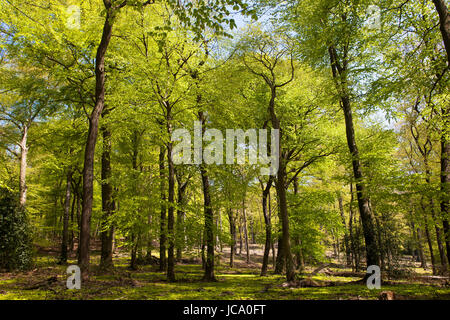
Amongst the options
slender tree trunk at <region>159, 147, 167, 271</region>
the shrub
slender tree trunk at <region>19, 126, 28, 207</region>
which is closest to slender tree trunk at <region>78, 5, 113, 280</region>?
slender tree trunk at <region>159, 147, 167, 271</region>

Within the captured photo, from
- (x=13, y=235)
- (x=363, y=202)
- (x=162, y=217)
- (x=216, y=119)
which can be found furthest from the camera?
(x=216, y=119)

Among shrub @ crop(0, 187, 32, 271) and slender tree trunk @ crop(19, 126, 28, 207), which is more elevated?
slender tree trunk @ crop(19, 126, 28, 207)

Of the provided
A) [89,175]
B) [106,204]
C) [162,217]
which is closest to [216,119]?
[162,217]

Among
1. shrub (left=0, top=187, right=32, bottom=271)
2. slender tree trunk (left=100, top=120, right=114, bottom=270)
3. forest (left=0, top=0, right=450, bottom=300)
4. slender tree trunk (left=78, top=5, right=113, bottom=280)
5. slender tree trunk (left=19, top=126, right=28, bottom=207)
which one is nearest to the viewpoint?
slender tree trunk (left=78, top=5, right=113, bottom=280)

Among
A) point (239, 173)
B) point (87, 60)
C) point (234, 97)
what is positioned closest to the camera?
point (87, 60)

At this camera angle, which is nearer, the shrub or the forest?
the forest

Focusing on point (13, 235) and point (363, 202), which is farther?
point (13, 235)

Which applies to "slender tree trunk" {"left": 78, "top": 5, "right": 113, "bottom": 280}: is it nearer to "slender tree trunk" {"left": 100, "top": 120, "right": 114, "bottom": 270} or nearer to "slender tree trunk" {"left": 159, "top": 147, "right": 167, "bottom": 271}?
"slender tree trunk" {"left": 159, "top": 147, "right": 167, "bottom": 271}

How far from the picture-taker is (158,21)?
10.6m

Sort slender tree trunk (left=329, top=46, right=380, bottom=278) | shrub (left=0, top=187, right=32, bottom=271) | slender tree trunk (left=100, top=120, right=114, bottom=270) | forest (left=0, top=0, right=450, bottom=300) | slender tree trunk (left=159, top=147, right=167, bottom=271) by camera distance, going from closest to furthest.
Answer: forest (left=0, top=0, right=450, bottom=300)
slender tree trunk (left=329, top=46, right=380, bottom=278)
slender tree trunk (left=159, top=147, right=167, bottom=271)
shrub (left=0, top=187, right=32, bottom=271)
slender tree trunk (left=100, top=120, right=114, bottom=270)

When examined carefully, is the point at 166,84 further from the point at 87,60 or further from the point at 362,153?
the point at 362,153

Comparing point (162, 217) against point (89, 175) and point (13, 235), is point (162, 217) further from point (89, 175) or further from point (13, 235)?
point (13, 235)
